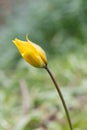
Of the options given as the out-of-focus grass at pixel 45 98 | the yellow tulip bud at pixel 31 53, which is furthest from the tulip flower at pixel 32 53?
the out-of-focus grass at pixel 45 98

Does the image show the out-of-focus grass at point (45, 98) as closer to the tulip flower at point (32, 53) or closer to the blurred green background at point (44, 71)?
the blurred green background at point (44, 71)

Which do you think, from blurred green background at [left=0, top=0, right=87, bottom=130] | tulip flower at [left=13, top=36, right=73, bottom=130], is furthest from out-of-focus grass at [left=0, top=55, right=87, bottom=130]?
tulip flower at [left=13, top=36, right=73, bottom=130]

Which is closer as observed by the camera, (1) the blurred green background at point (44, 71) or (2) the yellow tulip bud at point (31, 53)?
(2) the yellow tulip bud at point (31, 53)

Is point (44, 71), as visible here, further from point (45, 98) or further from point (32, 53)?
point (32, 53)

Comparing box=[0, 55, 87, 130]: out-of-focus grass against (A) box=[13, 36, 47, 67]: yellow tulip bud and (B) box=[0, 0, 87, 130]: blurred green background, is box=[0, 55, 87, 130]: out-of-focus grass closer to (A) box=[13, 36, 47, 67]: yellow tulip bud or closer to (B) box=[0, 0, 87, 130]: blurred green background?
(B) box=[0, 0, 87, 130]: blurred green background

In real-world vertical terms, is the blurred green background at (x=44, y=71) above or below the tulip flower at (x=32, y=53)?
below

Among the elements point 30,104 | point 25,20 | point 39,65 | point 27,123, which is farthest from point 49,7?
point 39,65
